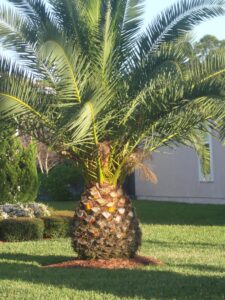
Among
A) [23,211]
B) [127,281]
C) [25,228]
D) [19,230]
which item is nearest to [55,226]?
[25,228]

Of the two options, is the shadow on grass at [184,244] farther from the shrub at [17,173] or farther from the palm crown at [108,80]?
the shrub at [17,173]

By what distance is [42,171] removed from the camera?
102 feet

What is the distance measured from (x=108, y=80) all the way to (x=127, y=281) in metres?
3.13

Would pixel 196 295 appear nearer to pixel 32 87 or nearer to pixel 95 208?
pixel 95 208

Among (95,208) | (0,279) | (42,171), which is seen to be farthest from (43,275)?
(42,171)

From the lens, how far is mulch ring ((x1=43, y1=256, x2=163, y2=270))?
1006 centimetres

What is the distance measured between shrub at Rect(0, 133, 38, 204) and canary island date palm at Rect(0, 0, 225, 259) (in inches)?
273

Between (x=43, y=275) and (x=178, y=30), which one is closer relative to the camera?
(x=43, y=275)

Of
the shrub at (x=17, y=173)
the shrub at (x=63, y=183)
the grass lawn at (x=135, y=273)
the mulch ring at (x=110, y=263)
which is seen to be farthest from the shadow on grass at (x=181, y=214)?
the mulch ring at (x=110, y=263)

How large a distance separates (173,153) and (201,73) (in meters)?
15.5

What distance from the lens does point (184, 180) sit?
24.8 meters

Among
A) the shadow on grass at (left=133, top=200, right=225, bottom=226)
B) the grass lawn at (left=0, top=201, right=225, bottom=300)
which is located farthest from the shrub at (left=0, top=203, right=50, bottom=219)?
the shadow on grass at (left=133, top=200, right=225, bottom=226)

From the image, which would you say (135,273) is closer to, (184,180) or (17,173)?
(17,173)

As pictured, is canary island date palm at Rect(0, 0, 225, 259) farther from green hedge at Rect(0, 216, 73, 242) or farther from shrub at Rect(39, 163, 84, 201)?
shrub at Rect(39, 163, 84, 201)
